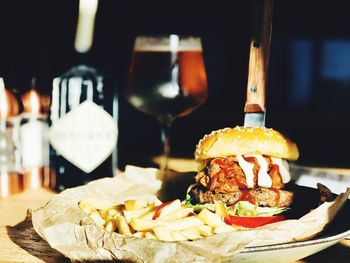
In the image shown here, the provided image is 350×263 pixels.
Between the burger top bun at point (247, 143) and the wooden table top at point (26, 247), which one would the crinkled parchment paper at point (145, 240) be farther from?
the burger top bun at point (247, 143)

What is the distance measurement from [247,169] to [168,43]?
572mm

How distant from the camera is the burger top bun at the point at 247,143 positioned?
1.64 meters

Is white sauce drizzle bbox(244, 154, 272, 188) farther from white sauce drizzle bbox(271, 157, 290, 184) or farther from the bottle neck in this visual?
the bottle neck

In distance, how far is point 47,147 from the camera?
1914mm

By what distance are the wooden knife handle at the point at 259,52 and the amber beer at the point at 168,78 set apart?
0.35 m

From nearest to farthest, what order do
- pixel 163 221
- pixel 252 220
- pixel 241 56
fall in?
1. pixel 163 221
2. pixel 252 220
3. pixel 241 56

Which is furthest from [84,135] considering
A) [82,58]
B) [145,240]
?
[145,240]

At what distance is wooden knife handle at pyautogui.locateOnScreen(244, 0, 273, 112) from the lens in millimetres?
1575

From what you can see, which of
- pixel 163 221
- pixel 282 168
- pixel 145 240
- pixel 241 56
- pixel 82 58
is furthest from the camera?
pixel 241 56

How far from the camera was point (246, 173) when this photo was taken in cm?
160

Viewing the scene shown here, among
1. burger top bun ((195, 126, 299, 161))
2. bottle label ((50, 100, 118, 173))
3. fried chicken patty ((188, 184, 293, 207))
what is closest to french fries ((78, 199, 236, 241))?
fried chicken patty ((188, 184, 293, 207))

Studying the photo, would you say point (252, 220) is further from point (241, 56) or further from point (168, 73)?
point (241, 56)

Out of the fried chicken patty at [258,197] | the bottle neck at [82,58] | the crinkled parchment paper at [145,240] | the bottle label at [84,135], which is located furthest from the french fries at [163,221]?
the bottle neck at [82,58]

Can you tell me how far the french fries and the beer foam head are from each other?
672 millimetres
